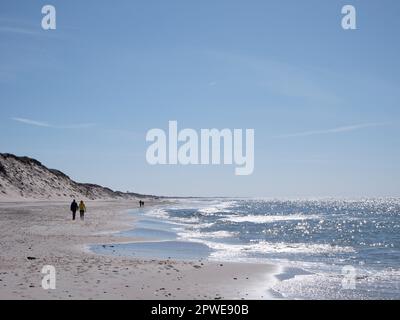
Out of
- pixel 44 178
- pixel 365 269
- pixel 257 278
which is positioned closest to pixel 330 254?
pixel 365 269

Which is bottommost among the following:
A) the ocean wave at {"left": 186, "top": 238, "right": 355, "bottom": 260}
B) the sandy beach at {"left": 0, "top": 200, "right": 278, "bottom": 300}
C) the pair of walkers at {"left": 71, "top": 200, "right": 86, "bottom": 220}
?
the ocean wave at {"left": 186, "top": 238, "right": 355, "bottom": 260}

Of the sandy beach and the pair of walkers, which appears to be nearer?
the sandy beach

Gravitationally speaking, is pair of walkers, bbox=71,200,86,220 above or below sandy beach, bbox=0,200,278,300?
above

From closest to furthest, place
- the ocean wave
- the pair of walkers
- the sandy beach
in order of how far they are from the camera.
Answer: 1. the sandy beach
2. the ocean wave
3. the pair of walkers

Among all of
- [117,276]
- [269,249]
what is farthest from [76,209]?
[117,276]

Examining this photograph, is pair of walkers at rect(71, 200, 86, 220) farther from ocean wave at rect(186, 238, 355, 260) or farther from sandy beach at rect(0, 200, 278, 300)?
sandy beach at rect(0, 200, 278, 300)

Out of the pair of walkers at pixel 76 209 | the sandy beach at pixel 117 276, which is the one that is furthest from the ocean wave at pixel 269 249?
the pair of walkers at pixel 76 209

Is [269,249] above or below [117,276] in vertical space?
below

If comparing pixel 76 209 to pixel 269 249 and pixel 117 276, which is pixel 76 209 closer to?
pixel 269 249

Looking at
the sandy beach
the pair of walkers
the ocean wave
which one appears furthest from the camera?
the pair of walkers

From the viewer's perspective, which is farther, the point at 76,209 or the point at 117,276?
the point at 76,209

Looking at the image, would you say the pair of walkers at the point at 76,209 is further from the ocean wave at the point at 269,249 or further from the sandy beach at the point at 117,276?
the sandy beach at the point at 117,276

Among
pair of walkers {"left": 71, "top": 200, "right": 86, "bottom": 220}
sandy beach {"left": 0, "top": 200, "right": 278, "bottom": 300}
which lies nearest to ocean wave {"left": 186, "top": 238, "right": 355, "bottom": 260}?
sandy beach {"left": 0, "top": 200, "right": 278, "bottom": 300}

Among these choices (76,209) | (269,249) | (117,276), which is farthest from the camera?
(76,209)
